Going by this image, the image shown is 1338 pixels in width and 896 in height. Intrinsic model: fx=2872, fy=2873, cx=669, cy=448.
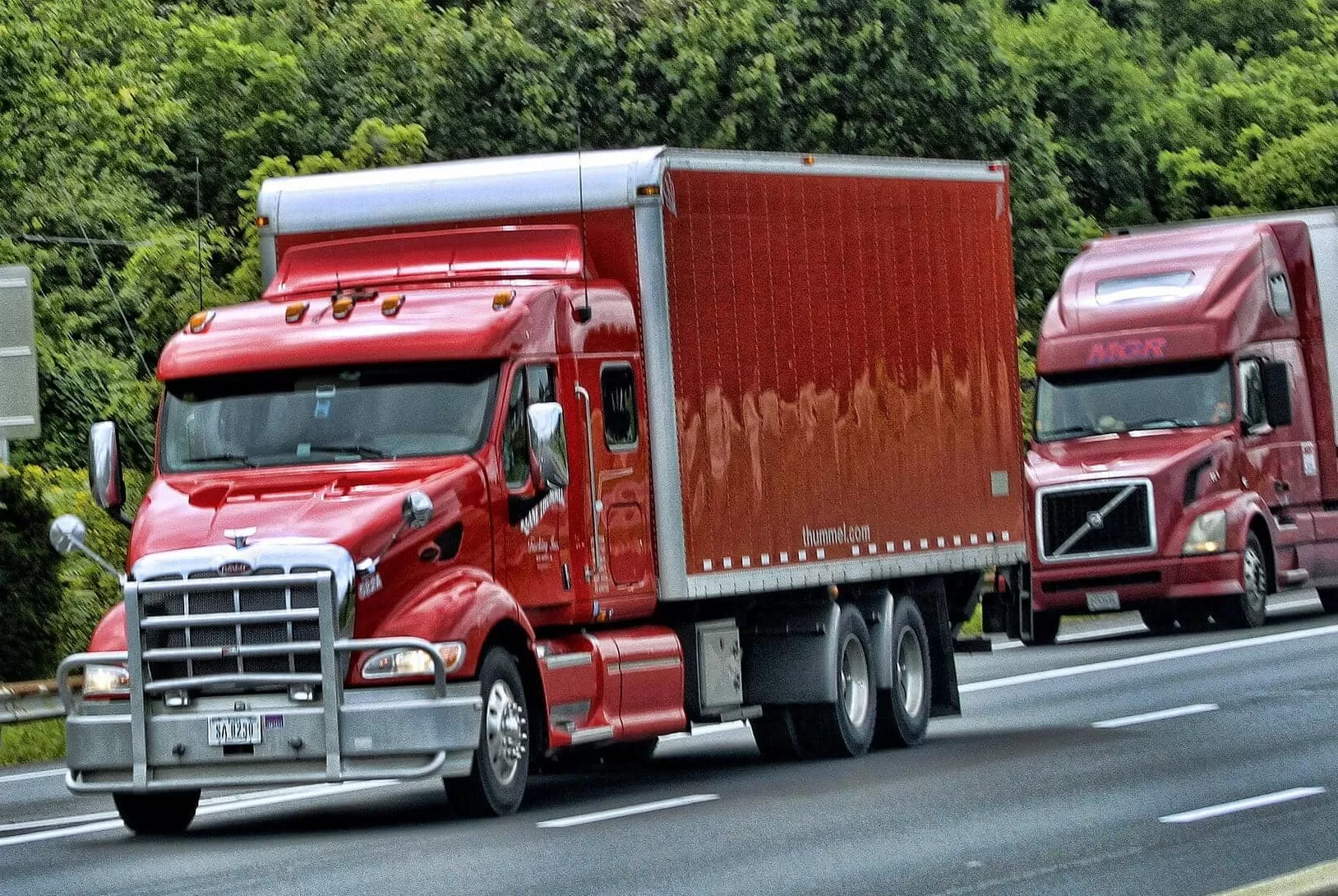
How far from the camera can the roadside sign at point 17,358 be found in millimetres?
23266

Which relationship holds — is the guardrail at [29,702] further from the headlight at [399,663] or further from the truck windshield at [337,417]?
the headlight at [399,663]

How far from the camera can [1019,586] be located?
2086 cm

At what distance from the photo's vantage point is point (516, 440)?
15.0 meters

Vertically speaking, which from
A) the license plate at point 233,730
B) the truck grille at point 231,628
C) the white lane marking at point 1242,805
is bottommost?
the white lane marking at point 1242,805

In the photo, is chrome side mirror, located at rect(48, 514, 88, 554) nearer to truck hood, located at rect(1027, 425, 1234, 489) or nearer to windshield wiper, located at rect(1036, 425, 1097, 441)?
truck hood, located at rect(1027, 425, 1234, 489)

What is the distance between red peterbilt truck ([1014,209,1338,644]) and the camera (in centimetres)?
2839

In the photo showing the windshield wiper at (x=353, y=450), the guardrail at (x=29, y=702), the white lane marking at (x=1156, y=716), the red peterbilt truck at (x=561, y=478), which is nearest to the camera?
the red peterbilt truck at (x=561, y=478)

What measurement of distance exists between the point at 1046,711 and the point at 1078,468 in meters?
8.35

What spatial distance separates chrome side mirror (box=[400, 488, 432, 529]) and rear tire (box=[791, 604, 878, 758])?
4432mm

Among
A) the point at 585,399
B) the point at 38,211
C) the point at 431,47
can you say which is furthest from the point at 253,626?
the point at 431,47

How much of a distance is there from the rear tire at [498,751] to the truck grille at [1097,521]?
1479cm

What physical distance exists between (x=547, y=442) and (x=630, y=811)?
78.4 inches

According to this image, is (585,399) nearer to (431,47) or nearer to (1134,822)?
(1134,822)

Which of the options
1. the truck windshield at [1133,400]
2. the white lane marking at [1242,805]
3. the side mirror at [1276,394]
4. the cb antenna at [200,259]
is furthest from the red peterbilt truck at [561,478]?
the side mirror at [1276,394]
